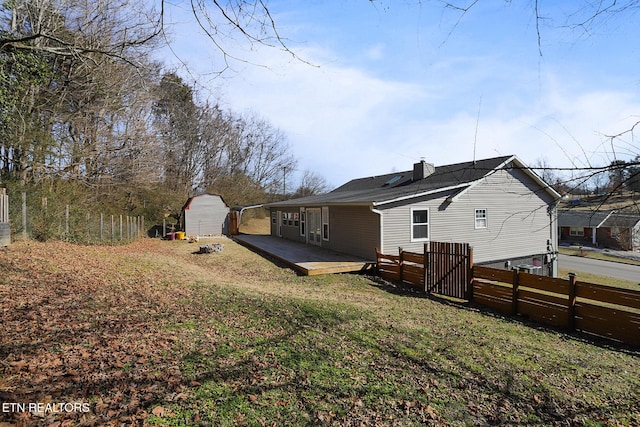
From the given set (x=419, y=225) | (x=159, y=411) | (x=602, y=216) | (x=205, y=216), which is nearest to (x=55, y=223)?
(x=205, y=216)

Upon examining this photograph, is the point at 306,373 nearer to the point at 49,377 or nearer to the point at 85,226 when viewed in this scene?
the point at 49,377

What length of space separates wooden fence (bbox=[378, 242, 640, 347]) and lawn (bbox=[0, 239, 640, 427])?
0.54 metres

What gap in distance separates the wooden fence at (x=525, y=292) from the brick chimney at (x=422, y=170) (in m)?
6.65

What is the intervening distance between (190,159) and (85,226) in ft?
67.2

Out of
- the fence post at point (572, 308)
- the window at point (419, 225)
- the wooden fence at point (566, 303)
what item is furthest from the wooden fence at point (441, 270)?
the window at point (419, 225)

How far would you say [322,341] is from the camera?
4.65 m

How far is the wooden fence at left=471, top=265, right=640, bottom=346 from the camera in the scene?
599 cm

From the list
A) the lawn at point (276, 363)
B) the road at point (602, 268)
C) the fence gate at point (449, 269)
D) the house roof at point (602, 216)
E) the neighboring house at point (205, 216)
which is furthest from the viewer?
the neighboring house at point (205, 216)

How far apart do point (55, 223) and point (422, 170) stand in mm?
15489

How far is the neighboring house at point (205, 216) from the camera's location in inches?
944

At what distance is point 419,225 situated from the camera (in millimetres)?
13445

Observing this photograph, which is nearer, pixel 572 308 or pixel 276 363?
pixel 276 363

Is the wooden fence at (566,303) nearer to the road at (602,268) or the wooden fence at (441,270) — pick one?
the wooden fence at (441,270)

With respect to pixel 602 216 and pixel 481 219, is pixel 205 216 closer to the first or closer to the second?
pixel 481 219
